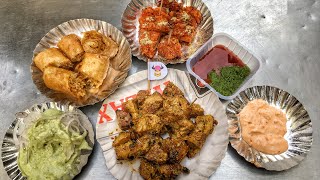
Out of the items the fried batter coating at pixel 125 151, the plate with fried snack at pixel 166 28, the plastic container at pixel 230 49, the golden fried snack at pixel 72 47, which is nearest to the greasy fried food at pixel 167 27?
the plate with fried snack at pixel 166 28

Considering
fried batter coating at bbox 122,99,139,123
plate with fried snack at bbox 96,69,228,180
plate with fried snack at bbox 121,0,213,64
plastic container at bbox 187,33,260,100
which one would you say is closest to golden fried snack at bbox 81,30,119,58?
plate with fried snack at bbox 121,0,213,64

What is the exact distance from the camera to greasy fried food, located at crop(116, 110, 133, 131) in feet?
11.3

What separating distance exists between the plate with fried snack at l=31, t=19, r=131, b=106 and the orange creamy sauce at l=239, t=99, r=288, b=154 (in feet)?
4.50

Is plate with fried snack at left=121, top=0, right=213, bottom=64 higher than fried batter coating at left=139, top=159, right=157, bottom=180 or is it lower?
higher

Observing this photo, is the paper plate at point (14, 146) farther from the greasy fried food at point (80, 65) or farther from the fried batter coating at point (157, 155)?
the fried batter coating at point (157, 155)

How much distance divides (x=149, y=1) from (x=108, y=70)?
1072mm

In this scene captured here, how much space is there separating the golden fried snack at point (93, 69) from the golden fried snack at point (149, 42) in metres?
0.48

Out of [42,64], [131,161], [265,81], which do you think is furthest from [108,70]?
[265,81]

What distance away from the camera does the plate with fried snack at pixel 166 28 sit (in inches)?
151

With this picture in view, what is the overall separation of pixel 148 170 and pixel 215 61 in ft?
4.60

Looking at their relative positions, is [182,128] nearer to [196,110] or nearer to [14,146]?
[196,110]

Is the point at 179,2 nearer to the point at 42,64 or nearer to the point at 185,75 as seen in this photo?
the point at 185,75

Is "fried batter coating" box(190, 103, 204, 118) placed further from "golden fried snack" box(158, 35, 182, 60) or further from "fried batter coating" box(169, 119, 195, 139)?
"golden fried snack" box(158, 35, 182, 60)

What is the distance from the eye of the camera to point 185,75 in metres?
3.74
